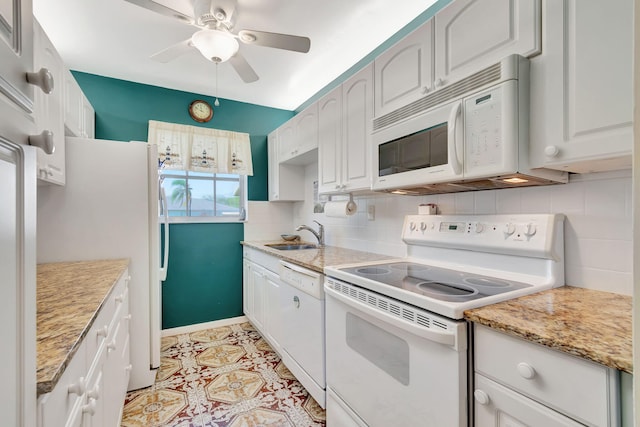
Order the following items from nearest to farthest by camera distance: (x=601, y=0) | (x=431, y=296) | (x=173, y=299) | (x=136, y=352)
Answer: (x=601, y=0)
(x=431, y=296)
(x=136, y=352)
(x=173, y=299)

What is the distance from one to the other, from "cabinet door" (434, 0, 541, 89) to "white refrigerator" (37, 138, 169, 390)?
2.01 m

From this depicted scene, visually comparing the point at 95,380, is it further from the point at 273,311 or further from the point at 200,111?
the point at 200,111

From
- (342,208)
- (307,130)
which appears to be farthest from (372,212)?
(307,130)

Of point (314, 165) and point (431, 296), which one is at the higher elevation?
point (314, 165)

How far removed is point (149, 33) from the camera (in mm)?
2158

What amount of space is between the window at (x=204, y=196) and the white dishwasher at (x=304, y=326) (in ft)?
4.71

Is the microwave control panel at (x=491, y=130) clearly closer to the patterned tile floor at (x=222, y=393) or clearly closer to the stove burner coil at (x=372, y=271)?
the stove burner coil at (x=372, y=271)

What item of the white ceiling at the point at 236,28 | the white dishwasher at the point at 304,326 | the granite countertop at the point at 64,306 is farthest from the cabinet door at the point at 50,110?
the white dishwasher at the point at 304,326

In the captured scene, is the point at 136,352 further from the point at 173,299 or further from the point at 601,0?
the point at 601,0

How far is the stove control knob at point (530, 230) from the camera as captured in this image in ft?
4.12

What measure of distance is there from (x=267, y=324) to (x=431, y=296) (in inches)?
73.5

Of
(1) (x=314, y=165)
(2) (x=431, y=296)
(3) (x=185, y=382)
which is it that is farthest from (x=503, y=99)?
(3) (x=185, y=382)

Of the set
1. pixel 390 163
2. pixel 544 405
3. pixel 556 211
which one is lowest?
pixel 544 405

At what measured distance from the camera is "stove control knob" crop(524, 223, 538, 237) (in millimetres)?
1256
